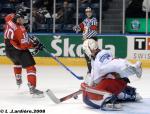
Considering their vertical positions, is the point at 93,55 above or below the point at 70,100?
above

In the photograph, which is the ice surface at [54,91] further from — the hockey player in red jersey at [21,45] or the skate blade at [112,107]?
the hockey player in red jersey at [21,45]

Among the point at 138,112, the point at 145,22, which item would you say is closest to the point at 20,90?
the point at 138,112

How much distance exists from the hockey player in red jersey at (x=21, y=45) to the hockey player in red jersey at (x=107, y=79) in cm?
90

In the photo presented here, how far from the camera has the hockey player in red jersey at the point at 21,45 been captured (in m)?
6.62

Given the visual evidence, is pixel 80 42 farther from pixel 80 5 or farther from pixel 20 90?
pixel 20 90

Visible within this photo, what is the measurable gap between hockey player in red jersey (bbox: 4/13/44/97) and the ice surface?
0.76ft

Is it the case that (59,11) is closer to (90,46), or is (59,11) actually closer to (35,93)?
(35,93)

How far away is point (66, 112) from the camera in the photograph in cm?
567

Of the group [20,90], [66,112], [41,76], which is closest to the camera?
[66,112]

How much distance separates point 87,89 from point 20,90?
164 centimetres

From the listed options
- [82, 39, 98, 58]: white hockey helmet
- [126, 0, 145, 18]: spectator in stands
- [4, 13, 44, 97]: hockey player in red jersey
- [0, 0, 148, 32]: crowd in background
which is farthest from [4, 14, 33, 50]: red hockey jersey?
[126, 0, 145, 18]: spectator in stands

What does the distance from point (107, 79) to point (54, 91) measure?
1545 mm

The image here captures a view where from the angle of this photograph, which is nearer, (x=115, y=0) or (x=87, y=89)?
(x=87, y=89)

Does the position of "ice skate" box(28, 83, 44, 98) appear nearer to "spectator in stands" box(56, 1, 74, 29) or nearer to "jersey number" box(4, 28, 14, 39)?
"jersey number" box(4, 28, 14, 39)
